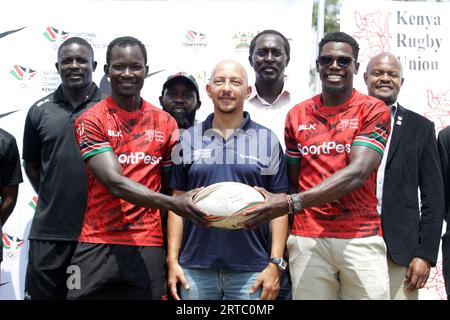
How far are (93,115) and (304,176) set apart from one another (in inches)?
60.2

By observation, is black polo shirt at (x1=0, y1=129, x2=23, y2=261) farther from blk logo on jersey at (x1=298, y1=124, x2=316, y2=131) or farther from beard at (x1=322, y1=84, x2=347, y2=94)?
beard at (x1=322, y1=84, x2=347, y2=94)

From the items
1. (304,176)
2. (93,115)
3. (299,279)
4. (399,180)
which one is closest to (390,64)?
(399,180)

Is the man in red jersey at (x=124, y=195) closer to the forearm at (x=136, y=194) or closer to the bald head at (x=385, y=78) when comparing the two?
the forearm at (x=136, y=194)

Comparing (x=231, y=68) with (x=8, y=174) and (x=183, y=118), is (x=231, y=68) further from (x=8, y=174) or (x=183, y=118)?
(x=8, y=174)

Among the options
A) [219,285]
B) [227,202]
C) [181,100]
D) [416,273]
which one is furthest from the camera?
[181,100]

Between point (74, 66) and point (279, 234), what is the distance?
222 cm

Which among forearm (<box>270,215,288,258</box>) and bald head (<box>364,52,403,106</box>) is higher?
bald head (<box>364,52,403,106</box>)

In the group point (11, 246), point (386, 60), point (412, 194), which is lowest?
point (11, 246)

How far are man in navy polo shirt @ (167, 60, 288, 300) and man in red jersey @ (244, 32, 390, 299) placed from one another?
0.61 ft

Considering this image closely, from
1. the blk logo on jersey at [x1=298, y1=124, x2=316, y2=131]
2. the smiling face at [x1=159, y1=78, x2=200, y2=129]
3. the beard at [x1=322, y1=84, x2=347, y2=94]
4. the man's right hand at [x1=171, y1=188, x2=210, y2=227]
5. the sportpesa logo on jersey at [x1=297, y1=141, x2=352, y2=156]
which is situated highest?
the beard at [x1=322, y1=84, x2=347, y2=94]

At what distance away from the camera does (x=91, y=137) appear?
4641 mm

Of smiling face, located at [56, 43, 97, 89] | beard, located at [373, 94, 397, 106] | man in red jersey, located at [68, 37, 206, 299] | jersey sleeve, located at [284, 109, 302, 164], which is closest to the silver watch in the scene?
jersey sleeve, located at [284, 109, 302, 164]

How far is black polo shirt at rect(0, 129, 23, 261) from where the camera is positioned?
220 inches

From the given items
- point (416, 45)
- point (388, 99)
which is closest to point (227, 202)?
point (388, 99)
